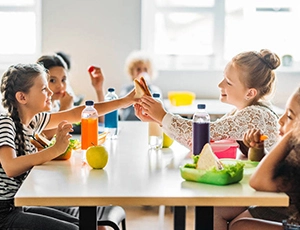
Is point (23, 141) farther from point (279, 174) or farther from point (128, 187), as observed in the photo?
point (279, 174)

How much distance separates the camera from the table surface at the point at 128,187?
184cm

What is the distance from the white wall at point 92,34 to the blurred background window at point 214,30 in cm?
18

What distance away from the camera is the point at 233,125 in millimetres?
2578

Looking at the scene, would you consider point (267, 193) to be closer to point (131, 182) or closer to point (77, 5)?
point (131, 182)

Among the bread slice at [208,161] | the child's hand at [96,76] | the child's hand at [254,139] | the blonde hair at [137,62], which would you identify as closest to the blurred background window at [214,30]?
the blonde hair at [137,62]

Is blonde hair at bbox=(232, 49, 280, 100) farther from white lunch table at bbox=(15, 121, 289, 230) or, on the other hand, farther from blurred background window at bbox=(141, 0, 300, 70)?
blurred background window at bbox=(141, 0, 300, 70)

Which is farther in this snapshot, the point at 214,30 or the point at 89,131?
the point at 214,30

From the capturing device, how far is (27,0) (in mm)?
5543

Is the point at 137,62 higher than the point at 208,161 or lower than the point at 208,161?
higher

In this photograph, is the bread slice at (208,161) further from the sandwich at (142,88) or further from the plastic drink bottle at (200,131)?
the sandwich at (142,88)

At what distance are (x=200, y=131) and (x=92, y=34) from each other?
3314 mm

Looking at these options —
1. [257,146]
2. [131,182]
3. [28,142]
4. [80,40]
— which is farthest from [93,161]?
[80,40]

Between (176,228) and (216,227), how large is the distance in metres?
0.49

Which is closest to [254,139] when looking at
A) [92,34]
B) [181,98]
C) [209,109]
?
[209,109]
